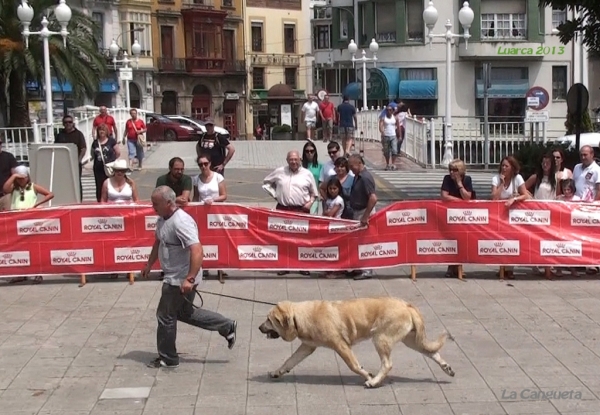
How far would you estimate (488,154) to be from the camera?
25.4 m

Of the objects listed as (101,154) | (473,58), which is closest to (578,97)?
(101,154)

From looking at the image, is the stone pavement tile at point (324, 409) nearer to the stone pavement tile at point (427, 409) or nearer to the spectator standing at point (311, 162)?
the stone pavement tile at point (427, 409)

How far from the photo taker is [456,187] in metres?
11.8

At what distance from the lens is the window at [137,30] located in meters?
60.4

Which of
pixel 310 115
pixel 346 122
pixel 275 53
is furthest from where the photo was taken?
pixel 275 53

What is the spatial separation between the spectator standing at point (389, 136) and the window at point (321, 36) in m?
47.2

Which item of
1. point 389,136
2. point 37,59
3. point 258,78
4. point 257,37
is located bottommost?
point 389,136

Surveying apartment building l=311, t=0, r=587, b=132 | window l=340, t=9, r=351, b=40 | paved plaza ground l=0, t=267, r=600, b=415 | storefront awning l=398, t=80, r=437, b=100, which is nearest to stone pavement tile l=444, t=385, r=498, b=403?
paved plaza ground l=0, t=267, r=600, b=415

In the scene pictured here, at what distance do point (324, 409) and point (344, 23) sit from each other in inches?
1984

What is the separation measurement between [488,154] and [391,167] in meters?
2.83

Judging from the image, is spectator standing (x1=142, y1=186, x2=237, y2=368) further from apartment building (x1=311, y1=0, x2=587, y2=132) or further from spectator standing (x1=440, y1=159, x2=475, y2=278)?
apartment building (x1=311, y1=0, x2=587, y2=132)

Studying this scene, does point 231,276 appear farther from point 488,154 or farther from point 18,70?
point 18,70

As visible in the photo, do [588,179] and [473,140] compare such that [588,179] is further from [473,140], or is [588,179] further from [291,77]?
[291,77]

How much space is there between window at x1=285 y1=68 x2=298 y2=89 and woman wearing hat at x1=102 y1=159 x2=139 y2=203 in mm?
59689
